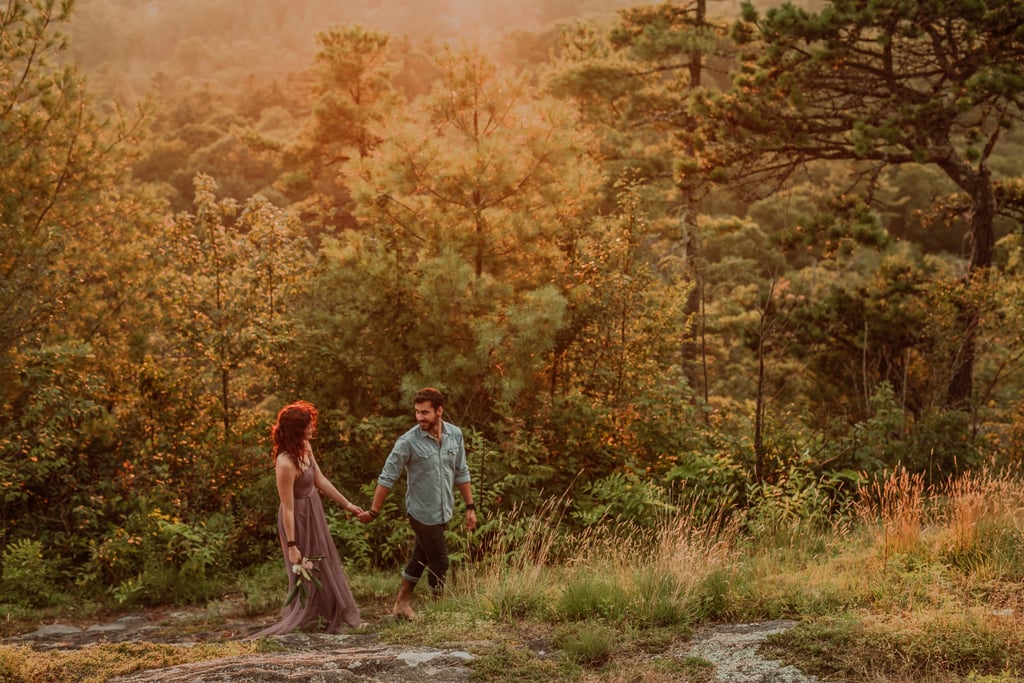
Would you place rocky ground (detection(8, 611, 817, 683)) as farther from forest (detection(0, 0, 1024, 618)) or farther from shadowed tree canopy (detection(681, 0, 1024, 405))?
shadowed tree canopy (detection(681, 0, 1024, 405))

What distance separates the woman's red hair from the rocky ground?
1330 millimetres

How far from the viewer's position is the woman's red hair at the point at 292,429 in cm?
620

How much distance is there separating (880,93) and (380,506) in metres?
13.4

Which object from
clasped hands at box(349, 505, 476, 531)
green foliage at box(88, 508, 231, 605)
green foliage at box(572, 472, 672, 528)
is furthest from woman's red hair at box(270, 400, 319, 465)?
green foliage at box(572, 472, 672, 528)

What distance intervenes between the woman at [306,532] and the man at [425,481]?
387mm

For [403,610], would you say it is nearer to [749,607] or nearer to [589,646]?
[589,646]

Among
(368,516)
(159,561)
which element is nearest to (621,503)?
(368,516)

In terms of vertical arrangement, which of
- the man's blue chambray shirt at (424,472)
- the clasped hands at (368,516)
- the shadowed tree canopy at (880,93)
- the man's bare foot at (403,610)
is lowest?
the man's bare foot at (403,610)

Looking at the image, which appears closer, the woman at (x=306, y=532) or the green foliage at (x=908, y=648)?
the green foliage at (x=908, y=648)

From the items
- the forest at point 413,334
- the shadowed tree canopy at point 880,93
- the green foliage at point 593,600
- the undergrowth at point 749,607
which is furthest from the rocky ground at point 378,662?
the shadowed tree canopy at point 880,93

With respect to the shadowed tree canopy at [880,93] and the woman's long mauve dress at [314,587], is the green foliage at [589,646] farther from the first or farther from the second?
the shadowed tree canopy at [880,93]

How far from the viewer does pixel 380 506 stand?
6.42m

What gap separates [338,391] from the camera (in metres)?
10.4

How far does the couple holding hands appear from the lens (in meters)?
6.41
